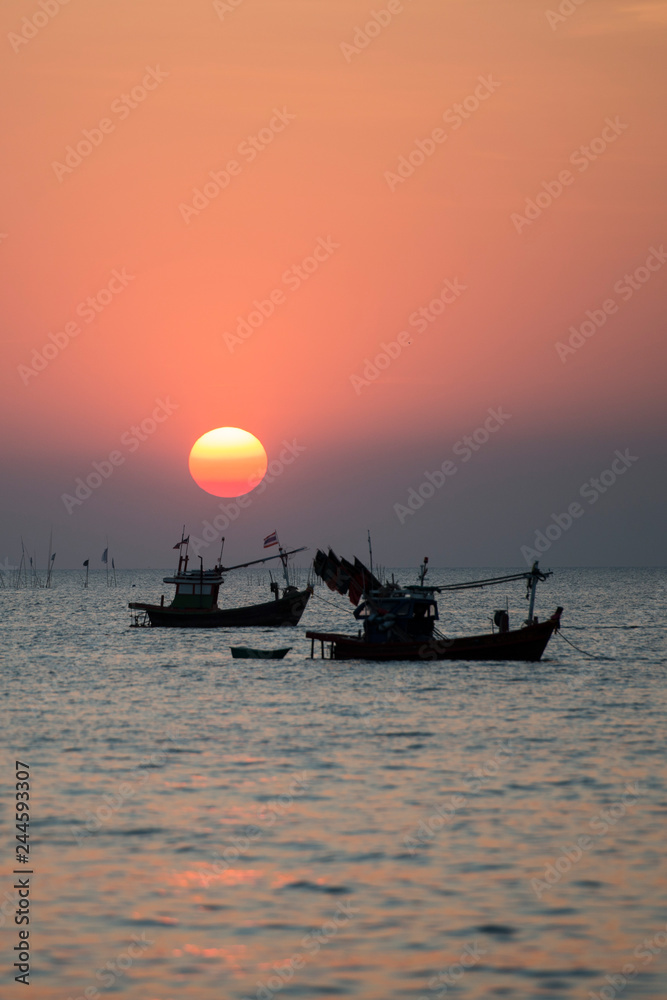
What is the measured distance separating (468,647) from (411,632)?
3260mm

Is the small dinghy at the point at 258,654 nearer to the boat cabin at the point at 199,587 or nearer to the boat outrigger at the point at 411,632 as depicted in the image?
the boat outrigger at the point at 411,632

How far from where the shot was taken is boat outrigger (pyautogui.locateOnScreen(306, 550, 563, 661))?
182ft

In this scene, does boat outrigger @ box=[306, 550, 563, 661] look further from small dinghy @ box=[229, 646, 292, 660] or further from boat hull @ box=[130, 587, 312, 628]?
boat hull @ box=[130, 587, 312, 628]

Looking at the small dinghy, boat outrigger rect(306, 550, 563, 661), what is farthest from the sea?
the small dinghy

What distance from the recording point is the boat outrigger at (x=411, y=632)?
55.4 m

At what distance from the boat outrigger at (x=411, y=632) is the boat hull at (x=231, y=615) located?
35962 mm

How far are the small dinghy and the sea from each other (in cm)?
2256

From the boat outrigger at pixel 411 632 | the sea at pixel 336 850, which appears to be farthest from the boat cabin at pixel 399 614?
the sea at pixel 336 850

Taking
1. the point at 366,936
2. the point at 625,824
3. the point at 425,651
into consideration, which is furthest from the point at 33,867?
the point at 425,651

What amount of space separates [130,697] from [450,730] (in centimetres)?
1618

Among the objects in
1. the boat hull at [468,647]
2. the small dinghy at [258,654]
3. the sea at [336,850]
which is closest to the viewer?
the sea at [336,850]

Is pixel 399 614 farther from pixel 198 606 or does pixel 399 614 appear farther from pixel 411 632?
pixel 198 606

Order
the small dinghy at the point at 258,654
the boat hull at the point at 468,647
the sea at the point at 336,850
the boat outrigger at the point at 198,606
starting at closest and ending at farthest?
the sea at the point at 336,850, the boat hull at the point at 468,647, the small dinghy at the point at 258,654, the boat outrigger at the point at 198,606

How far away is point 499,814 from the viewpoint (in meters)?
21.8
